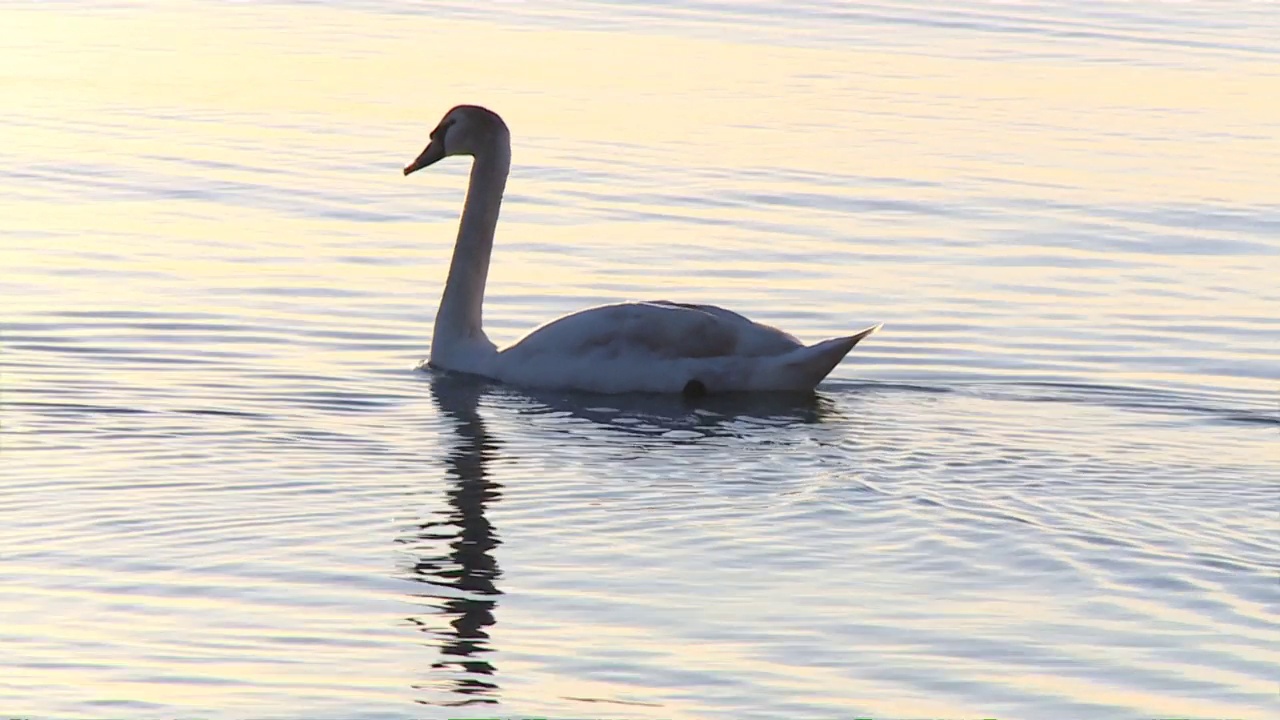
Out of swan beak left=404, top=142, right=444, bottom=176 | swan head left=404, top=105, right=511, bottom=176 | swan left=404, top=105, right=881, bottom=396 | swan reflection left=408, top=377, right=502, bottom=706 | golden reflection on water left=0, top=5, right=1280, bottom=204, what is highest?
golden reflection on water left=0, top=5, right=1280, bottom=204

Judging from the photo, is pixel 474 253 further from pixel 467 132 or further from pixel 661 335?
pixel 661 335

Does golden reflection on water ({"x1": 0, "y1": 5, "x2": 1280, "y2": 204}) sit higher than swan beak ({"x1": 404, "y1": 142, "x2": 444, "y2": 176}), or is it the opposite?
golden reflection on water ({"x1": 0, "y1": 5, "x2": 1280, "y2": 204})

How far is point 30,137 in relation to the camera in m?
22.0

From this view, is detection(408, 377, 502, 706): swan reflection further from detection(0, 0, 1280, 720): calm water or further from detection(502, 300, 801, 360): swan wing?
detection(502, 300, 801, 360): swan wing

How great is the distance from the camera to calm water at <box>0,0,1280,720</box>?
24.7ft

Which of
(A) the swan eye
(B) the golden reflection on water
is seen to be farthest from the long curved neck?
(B) the golden reflection on water

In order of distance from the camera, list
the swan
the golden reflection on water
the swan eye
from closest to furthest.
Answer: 1. the swan
2. the swan eye
3. the golden reflection on water

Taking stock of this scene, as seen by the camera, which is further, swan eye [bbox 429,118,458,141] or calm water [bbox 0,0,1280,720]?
→ swan eye [bbox 429,118,458,141]

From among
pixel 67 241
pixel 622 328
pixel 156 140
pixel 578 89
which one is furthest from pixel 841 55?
pixel 622 328

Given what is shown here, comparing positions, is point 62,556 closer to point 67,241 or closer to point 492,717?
point 492,717

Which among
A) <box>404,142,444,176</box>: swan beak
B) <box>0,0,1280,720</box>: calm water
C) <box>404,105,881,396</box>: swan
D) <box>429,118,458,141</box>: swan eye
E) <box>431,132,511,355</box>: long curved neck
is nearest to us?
<box>0,0,1280,720</box>: calm water

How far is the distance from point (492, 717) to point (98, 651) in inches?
50.8

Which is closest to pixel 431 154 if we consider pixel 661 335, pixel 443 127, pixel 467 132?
pixel 443 127

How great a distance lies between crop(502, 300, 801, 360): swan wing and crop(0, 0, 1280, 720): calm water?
12.9 inches
